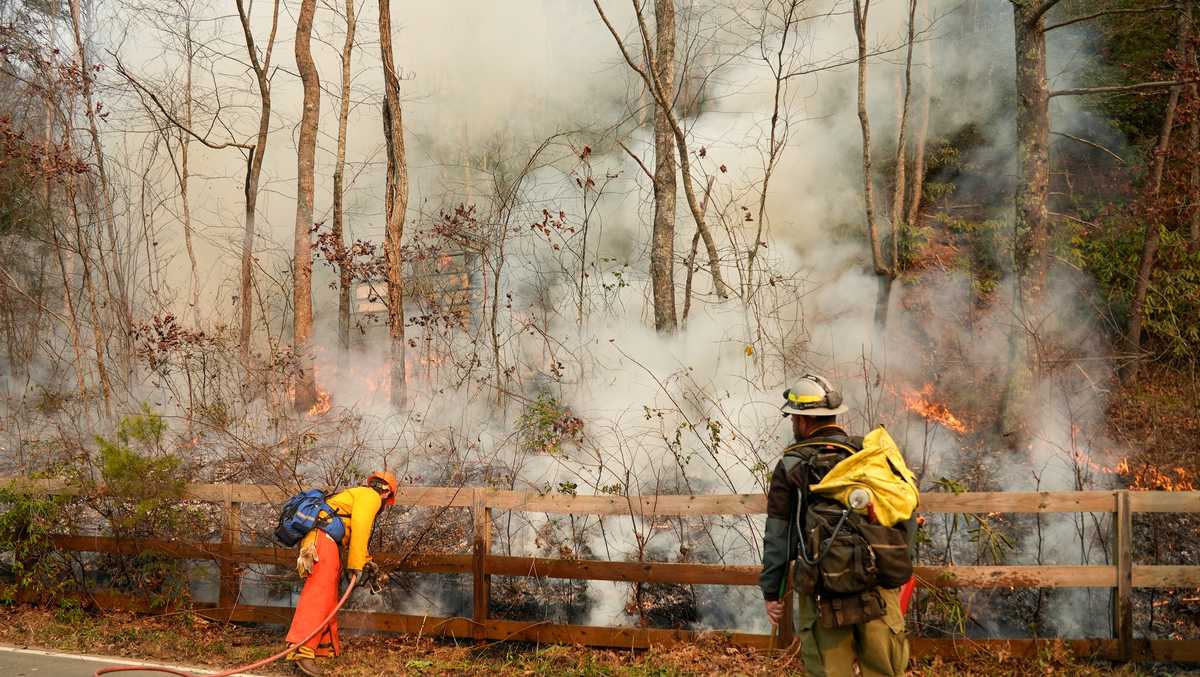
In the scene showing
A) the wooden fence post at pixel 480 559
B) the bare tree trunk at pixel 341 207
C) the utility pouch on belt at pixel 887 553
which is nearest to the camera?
the utility pouch on belt at pixel 887 553

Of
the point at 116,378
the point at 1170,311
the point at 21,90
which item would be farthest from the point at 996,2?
the point at 21,90

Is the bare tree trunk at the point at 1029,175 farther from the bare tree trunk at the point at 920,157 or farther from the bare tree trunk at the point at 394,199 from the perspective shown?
the bare tree trunk at the point at 394,199

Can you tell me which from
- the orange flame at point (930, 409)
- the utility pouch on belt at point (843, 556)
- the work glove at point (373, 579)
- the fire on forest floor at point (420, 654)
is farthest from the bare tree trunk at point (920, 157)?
the utility pouch on belt at point (843, 556)

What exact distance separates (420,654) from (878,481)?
12.6 ft

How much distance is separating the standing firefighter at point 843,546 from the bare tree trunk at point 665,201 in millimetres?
6897

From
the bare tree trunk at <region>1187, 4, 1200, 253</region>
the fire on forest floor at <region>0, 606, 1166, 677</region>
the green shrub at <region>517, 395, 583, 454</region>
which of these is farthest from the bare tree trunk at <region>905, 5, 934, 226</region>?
the fire on forest floor at <region>0, 606, 1166, 677</region>

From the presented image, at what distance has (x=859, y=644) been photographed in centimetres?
377

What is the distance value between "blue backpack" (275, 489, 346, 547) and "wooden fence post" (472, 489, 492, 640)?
957mm

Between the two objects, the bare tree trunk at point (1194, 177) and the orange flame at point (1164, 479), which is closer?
the orange flame at point (1164, 479)

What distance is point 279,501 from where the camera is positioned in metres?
6.98

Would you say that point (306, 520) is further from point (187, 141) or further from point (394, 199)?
point (187, 141)

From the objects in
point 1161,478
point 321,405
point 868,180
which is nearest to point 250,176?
point 321,405

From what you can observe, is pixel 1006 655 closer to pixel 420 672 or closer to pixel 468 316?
pixel 420 672

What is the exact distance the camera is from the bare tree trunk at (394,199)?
11266 millimetres
